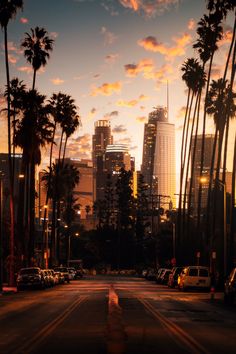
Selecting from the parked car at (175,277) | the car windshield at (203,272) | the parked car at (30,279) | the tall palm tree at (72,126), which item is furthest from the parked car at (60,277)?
the car windshield at (203,272)

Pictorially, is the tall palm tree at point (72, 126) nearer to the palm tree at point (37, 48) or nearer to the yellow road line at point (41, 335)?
the palm tree at point (37, 48)

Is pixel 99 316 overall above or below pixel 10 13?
below

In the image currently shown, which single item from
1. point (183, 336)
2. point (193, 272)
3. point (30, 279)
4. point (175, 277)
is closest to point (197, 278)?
point (193, 272)

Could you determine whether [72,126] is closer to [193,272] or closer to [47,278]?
[47,278]

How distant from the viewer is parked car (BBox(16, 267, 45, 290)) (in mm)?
52156

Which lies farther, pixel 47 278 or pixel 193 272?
pixel 47 278

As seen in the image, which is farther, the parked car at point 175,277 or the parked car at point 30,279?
the parked car at point 175,277

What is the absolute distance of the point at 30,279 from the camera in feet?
172

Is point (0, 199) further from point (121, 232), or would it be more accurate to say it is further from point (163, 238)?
point (121, 232)

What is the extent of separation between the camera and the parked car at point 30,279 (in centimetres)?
5216

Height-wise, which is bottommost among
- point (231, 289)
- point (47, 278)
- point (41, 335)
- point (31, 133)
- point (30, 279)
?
point (47, 278)

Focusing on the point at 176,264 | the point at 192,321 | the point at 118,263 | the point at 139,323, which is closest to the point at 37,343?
the point at 139,323

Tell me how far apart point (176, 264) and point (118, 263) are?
201 ft

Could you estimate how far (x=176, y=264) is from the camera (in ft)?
308
